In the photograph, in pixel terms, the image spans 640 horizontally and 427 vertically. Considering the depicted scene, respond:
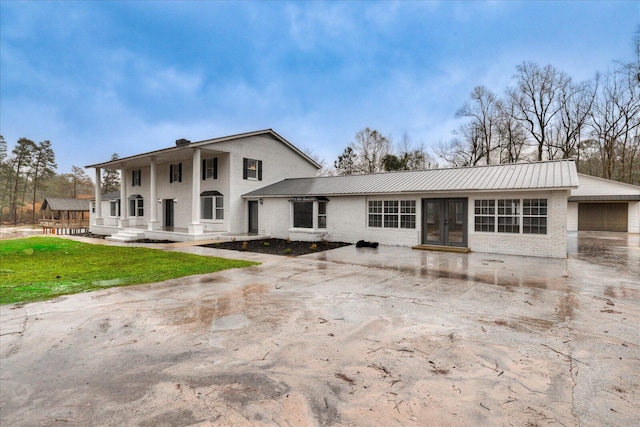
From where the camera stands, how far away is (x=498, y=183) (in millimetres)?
12430

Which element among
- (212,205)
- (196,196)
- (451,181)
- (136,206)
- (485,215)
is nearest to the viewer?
(485,215)

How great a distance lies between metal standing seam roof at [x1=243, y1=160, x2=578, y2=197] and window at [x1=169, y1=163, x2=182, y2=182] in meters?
6.16

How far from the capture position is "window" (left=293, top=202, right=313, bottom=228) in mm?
17095

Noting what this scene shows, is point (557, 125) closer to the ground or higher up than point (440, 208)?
higher up

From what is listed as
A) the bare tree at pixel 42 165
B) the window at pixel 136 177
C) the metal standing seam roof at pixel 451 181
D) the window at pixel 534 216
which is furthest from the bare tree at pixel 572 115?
the bare tree at pixel 42 165

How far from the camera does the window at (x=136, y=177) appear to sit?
25.0 m

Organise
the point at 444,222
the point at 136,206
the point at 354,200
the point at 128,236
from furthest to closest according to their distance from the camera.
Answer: the point at 136,206
the point at 128,236
the point at 354,200
the point at 444,222

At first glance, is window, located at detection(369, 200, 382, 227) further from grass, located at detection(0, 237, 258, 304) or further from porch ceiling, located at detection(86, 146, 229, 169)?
porch ceiling, located at detection(86, 146, 229, 169)

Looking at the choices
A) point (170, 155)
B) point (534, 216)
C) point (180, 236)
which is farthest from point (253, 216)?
point (534, 216)

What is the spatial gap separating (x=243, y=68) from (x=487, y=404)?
37.2 m

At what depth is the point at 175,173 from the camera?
22156 mm

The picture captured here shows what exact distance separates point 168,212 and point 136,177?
5.04m

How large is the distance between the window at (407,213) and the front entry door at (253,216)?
30.4ft

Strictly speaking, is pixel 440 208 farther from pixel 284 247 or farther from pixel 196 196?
pixel 196 196
